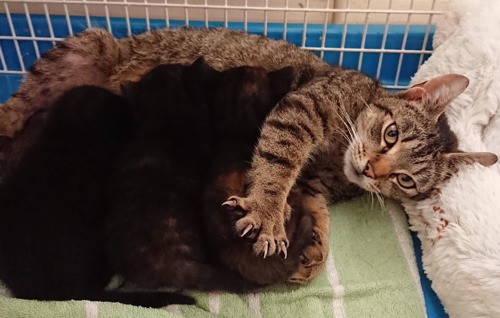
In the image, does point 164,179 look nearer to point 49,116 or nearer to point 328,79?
point 49,116

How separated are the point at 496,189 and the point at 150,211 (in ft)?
2.98

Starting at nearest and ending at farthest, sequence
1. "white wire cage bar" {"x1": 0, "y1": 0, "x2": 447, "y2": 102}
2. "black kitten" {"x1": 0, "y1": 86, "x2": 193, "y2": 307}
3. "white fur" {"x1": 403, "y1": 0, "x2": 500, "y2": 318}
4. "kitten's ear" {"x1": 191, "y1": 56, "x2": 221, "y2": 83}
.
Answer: "black kitten" {"x1": 0, "y1": 86, "x2": 193, "y2": 307}, "white fur" {"x1": 403, "y1": 0, "x2": 500, "y2": 318}, "kitten's ear" {"x1": 191, "y1": 56, "x2": 221, "y2": 83}, "white wire cage bar" {"x1": 0, "y1": 0, "x2": 447, "y2": 102}

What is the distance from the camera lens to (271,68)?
6.12ft

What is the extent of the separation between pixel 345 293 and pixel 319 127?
455 millimetres

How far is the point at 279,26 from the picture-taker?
209 cm

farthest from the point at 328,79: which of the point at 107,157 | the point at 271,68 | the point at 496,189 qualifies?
the point at 107,157

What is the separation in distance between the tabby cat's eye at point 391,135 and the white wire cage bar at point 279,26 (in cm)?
50

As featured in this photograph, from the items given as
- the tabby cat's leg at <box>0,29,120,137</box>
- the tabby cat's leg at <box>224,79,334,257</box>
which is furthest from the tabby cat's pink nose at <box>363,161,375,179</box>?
the tabby cat's leg at <box>0,29,120,137</box>

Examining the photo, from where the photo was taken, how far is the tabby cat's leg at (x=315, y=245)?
1.49 m

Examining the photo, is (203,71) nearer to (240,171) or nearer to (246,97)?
(246,97)

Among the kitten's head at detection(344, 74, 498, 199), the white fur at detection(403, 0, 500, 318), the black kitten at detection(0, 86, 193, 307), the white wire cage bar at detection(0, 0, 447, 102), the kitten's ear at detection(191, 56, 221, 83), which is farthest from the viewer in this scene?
the white wire cage bar at detection(0, 0, 447, 102)

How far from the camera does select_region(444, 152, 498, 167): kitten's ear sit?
1537 millimetres

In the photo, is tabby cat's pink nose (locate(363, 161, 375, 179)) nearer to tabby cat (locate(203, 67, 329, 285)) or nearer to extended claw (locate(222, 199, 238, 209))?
tabby cat (locate(203, 67, 329, 285))

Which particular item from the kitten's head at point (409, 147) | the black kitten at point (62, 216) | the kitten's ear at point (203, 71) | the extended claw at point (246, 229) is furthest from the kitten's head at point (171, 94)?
the kitten's head at point (409, 147)
